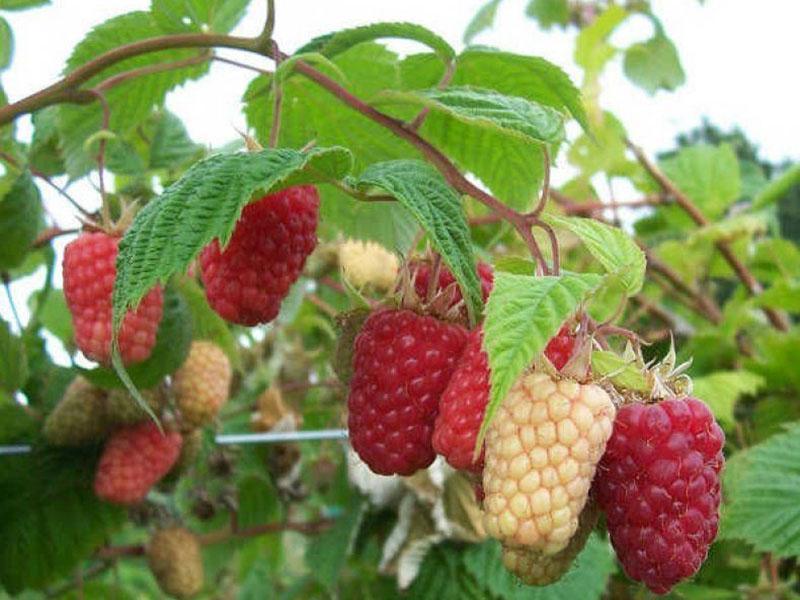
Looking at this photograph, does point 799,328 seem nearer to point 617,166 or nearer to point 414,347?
point 617,166

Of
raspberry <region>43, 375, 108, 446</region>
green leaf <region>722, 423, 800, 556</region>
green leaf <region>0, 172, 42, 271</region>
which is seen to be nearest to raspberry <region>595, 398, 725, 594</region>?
green leaf <region>722, 423, 800, 556</region>

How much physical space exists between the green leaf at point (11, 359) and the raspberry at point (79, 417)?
0.07 m

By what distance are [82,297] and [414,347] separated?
29cm

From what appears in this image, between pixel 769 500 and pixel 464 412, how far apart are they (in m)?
0.65

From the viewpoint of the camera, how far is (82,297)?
1115 millimetres

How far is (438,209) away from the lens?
95 cm

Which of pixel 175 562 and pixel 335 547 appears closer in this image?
pixel 175 562

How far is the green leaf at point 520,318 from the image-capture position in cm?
80

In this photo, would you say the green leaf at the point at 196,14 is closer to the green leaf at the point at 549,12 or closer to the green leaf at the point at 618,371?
the green leaf at the point at 618,371

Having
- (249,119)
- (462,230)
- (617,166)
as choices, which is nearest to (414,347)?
(462,230)

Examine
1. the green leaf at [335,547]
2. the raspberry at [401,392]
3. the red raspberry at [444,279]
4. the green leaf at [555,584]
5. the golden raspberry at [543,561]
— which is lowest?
the green leaf at [335,547]

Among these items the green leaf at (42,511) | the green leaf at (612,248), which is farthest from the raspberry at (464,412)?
the green leaf at (42,511)

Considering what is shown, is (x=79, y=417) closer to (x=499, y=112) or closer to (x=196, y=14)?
(x=196, y=14)

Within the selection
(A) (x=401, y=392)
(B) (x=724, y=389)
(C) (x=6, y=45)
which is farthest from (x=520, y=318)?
(B) (x=724, y=389)
